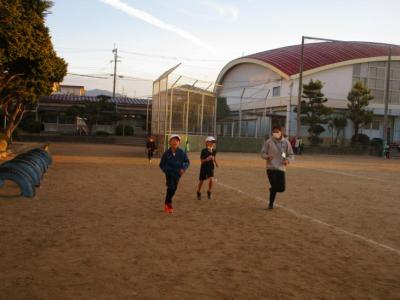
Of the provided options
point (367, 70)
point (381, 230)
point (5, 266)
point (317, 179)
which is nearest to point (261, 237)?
point (381, 230)

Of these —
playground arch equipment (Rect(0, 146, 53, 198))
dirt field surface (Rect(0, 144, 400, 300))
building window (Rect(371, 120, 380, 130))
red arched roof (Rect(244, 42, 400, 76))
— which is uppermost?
red arched roof (Rect(244, 42, 400, 76))

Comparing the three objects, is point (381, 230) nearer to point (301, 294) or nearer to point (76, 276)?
point (301, 294)

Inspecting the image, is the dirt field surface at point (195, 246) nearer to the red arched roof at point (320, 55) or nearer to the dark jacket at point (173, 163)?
the dark jacket at point (173, 163)

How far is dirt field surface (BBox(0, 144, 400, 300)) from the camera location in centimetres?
473

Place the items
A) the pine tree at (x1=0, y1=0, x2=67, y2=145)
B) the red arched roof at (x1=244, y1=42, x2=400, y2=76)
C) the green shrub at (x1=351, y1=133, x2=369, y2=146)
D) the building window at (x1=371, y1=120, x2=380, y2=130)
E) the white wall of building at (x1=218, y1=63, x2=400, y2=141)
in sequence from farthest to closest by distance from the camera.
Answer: the building window at (x1=371, y1=120, x2=380, y2=130) → the red arched roof at (x1=244, y1=42, x2=400, y2=76) → the white wall of building at (x1=218, y1=63, x2=400, y2=141) → the green shrub at (x1=351, y1=133, x2=369, y2=146) → the pine tree at (x1=0, y1=0, x2=67, y2=145)

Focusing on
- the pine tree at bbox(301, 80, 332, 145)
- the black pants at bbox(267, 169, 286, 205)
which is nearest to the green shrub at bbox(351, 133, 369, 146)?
the pine tree at bbox(301, 80, 332, 145)

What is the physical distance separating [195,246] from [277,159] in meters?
3.69

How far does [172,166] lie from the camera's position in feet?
29.7

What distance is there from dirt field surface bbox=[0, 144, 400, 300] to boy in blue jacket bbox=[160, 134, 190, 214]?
0.34 metres

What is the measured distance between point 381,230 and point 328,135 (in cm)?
4081

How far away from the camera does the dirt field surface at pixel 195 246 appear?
4.73 metres

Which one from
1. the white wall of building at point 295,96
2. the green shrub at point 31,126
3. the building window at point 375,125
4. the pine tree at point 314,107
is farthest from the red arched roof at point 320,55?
the green shrub at point 31,126

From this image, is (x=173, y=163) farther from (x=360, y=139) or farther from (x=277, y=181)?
(x=360, y=139)

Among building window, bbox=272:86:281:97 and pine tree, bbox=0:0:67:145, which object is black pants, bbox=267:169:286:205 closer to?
pine tree, bbox=0:0:67:145
